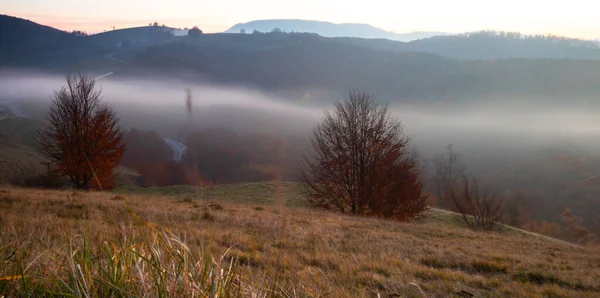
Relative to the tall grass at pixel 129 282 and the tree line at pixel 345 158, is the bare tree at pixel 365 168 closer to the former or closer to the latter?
the tree line at pixel 345 158

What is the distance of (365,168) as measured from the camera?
2231cm

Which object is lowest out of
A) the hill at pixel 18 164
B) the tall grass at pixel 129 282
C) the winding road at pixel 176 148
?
the winding road at pixel 176 148

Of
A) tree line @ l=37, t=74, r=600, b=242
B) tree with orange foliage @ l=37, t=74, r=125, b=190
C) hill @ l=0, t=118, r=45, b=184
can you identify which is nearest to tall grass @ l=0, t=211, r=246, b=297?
tree line @ l=37, t=74, r=600, b=242

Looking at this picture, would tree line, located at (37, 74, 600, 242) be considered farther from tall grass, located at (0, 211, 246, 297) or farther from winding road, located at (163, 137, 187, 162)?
winding road, located at (163, 137, 187, 162)

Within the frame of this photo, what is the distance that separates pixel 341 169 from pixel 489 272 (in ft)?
52.1

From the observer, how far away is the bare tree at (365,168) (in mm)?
21953

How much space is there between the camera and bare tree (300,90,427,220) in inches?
864

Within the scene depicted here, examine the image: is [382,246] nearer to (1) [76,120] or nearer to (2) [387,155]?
(2) [387,155]

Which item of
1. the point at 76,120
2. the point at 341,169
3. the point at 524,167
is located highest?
the point at 76,120

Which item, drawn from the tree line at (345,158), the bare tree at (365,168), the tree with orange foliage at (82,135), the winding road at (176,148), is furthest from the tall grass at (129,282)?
the winding road at (176,148)

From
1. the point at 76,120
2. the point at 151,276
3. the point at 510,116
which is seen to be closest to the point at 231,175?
the point at 76,120

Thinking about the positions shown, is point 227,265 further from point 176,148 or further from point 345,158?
point 176,148

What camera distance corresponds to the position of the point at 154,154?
269ft

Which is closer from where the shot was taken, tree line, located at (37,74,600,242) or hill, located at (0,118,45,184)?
tree line, located at (37,74,600,242)
